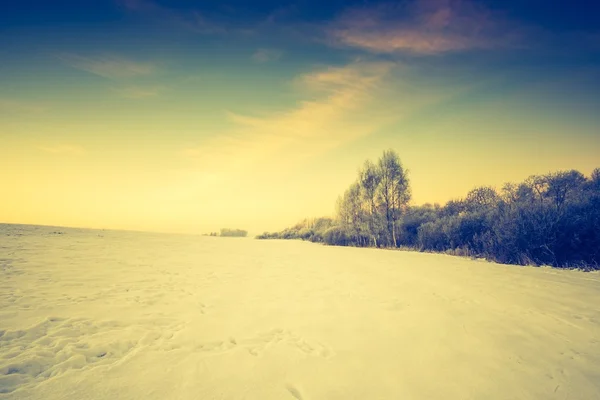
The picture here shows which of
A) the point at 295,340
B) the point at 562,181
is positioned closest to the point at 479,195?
the point at 562,181

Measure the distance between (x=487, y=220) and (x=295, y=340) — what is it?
16.5 meters

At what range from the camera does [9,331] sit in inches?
153

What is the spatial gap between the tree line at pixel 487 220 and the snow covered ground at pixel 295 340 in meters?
4.15

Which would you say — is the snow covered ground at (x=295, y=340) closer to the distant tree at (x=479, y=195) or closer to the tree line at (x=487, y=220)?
the tree line at (x=487, y=220)

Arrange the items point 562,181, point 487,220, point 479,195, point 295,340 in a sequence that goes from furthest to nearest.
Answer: point 479,195 < point 562,181 < point 487,220 < point 295,340

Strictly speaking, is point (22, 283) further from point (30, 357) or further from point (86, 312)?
point (30, 357)

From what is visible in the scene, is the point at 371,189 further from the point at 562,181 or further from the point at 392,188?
the point at 562,181

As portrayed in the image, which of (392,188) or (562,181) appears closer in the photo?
(562,181)

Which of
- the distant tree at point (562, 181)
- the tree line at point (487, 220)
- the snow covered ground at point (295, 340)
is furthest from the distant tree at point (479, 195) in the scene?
the snow covered ground at point (295, 340)

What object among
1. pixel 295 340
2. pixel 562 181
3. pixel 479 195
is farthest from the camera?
pixel 479 195

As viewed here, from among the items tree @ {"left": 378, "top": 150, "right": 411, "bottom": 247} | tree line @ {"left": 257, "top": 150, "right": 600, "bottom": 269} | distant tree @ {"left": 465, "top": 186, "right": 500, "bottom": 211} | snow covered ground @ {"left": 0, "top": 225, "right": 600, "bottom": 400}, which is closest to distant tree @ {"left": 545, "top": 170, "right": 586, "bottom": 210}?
tree line @ {"left": 257, "top": 150, "right": 600, "bottom": 269}

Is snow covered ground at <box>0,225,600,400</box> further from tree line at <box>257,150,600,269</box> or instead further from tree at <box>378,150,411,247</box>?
tree at <box>378,150,411,247</box>

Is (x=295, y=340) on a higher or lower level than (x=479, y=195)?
lower

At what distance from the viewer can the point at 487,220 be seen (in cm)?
1605
